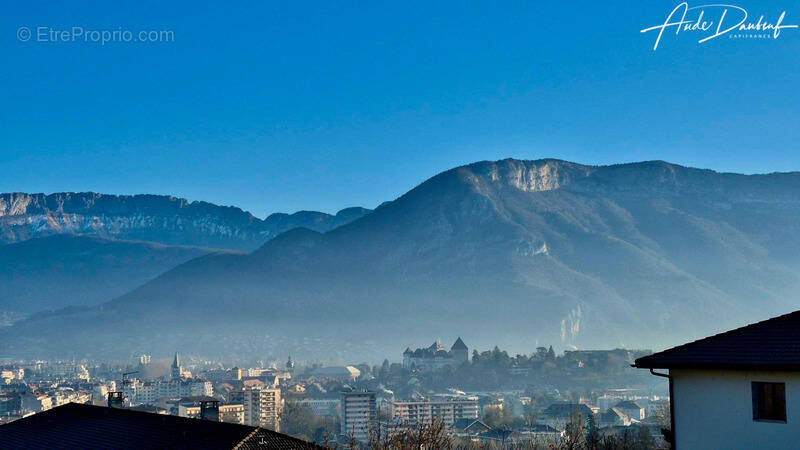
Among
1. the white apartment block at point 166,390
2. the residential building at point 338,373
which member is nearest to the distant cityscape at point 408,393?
the white apartment block at point 166,390

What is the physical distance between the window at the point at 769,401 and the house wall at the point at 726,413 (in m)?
0.06

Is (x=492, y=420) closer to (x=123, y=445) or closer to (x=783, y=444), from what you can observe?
(x=123, y=445)

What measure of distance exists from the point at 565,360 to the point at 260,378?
48.1 m

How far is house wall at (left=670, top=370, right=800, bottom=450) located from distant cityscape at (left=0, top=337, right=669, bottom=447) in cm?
5126

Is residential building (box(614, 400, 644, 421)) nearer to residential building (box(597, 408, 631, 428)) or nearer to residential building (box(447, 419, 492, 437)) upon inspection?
residential building (box(597, 408, 631, 428))

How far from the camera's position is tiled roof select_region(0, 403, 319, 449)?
15.4 meters

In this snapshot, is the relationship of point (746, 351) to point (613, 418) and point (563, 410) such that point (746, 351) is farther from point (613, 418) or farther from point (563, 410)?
point (563, 410)

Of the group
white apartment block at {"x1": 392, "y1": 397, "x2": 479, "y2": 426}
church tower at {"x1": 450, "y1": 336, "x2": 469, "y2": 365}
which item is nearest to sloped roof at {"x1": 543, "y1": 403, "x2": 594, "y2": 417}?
white apartment block at {"x1": 392, "y1": 397, "x2": 479, "y2": 426}

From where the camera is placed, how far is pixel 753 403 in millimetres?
10031

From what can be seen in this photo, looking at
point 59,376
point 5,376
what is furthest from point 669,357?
point 59,376

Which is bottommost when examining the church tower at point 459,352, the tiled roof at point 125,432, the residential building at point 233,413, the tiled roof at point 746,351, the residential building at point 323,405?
the residential building at point 323,405

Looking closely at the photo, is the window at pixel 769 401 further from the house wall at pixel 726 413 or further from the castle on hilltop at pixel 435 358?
the castle on hilltop at pixel 435 358

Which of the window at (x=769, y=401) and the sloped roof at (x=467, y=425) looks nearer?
the window at (x=769, y=401)

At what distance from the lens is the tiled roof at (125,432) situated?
50.4 feet
